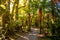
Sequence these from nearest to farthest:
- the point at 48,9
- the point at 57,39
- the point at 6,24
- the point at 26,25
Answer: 1. the point at 57,39
2. the point at 6,24
3. the point at 48,9
4. the point at 26,25

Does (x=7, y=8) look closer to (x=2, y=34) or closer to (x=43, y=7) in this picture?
(x=2, y=34)

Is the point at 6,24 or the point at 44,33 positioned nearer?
the point at 6,24

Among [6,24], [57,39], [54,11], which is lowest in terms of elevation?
[57,39]

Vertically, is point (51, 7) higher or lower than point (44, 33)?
higher

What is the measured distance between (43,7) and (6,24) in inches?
130

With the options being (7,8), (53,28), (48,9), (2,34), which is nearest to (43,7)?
(48,9)

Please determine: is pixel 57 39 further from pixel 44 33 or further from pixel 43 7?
pixel 43 7

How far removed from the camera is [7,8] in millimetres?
11516

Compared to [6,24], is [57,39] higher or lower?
lower

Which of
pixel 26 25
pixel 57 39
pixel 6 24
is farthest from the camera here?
pixel 26 25

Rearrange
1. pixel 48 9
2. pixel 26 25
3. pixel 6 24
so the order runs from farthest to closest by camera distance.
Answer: pixel 26 25, pixel 48 9, pixel 6 24

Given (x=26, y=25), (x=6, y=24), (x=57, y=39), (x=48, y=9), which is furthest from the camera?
(x=26, y=25)

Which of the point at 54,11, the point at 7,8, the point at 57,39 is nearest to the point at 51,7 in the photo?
the point at 54,11

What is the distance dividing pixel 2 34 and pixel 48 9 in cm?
414
